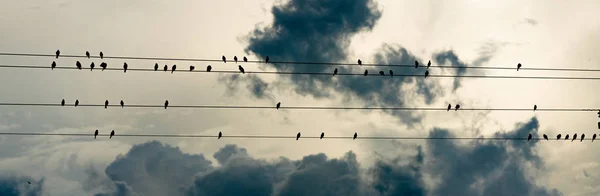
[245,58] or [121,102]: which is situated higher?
[245,58]

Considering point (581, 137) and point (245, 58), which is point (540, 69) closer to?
point (581, 137)

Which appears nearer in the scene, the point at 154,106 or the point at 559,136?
the point at 154,106

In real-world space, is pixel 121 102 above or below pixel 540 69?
below

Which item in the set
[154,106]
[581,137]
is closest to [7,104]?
[154,106]

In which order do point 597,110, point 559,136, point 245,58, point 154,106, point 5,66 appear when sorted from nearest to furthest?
point 5,66, point 154,106, point 597,110, point 245,58, point 559,136

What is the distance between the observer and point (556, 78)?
55.6 metres

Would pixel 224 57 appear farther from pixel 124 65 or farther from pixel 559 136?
pixel 559 136

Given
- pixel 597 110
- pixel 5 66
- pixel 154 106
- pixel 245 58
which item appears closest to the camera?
pixel 5 66

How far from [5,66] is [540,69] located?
33837mm

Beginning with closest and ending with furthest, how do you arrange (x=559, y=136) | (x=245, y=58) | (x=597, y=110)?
1. (x=597, y=110)
2. (x=245, y=58)
3. (x=559, y=136)

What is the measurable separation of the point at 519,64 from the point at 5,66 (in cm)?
4077

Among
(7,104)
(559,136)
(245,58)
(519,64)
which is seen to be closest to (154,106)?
(7,104)

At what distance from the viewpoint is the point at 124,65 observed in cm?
7019

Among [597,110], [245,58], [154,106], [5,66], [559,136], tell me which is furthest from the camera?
→ [559,136]
